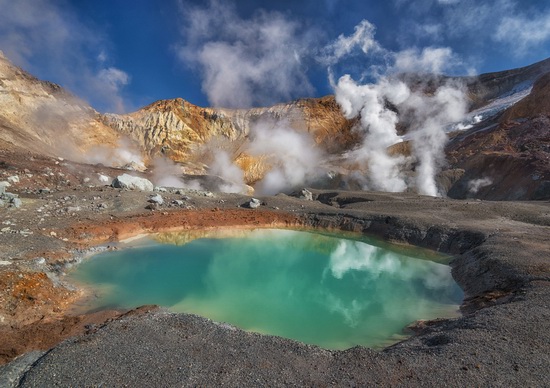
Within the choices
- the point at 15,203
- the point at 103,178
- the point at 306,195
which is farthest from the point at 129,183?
the point at 306,195

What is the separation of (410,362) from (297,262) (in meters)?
13.0

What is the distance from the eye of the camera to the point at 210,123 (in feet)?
262

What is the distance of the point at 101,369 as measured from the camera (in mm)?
7379

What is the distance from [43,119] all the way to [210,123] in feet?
116

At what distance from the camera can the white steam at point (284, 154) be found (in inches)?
2314

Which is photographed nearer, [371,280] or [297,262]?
[371,280]

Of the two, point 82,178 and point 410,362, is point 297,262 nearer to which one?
point 410,362

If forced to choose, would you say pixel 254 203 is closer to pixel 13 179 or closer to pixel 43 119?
Result: pixel 13 179

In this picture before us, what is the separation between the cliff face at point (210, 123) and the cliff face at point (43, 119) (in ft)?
36.5

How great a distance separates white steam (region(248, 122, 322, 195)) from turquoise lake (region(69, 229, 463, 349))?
1360 inches

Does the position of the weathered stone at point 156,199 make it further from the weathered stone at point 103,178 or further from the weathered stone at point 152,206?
the weathered stone at point 103,178

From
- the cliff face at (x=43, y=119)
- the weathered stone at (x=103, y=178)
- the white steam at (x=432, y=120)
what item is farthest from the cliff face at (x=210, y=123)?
the weathered stone at (x=103, y=178)

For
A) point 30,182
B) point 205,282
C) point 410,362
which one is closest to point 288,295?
point 205,282

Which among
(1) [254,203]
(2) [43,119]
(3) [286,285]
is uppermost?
(2) [43,119]
